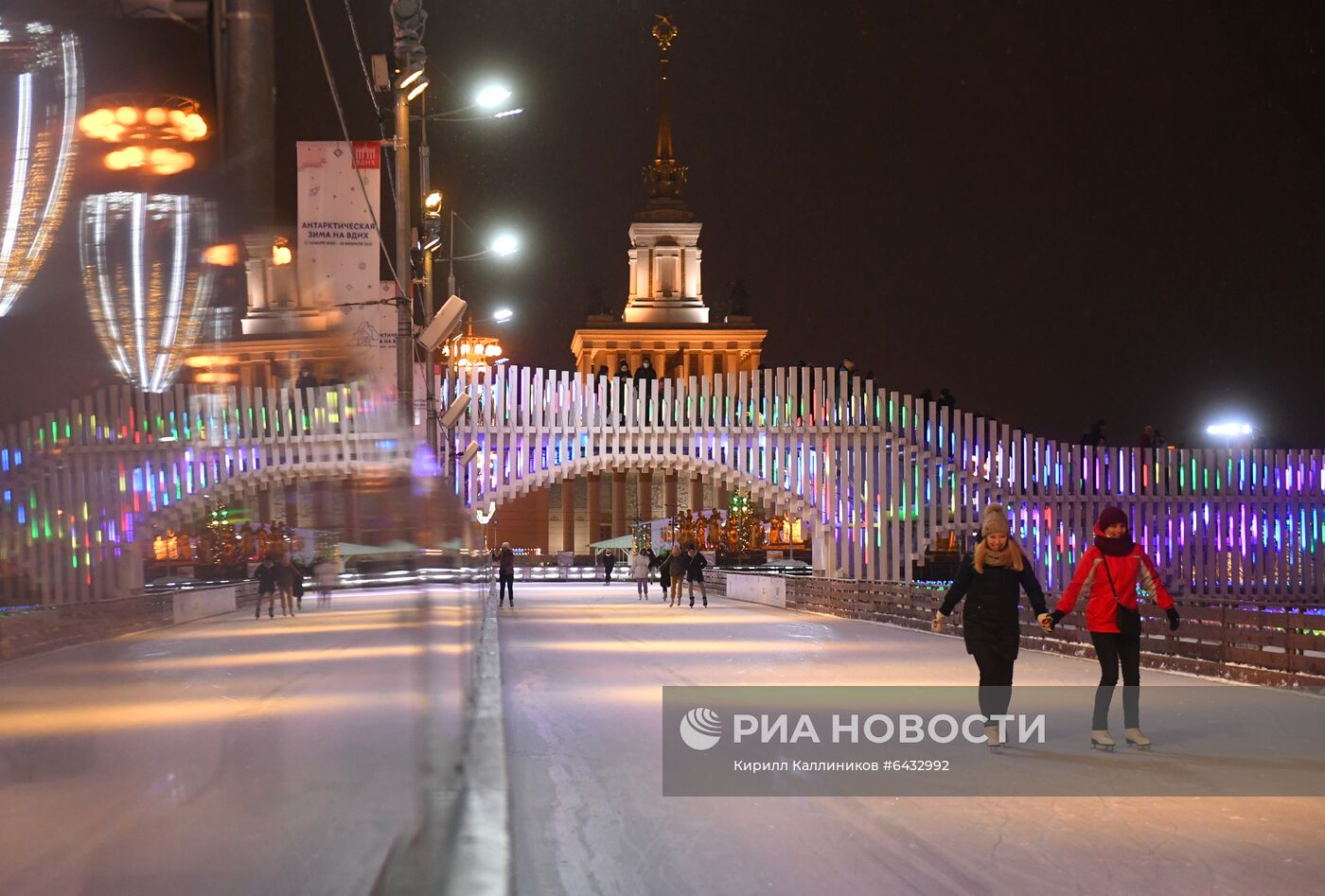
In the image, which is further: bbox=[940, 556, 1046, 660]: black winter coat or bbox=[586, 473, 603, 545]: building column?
bbox=[586, 473, 603, 545]: building column

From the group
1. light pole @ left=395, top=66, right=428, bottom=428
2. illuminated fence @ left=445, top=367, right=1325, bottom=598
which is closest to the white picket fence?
illuminated fence @ left=445, top=367, right=1325, bottom=598

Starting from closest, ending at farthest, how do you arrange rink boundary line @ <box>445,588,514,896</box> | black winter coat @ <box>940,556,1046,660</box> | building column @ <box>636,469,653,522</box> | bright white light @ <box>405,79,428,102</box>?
rink boundary line @ <box>445,588,514,896</box>
black winter coat @ <box>940,556,1046,660</box>
bright white light @ <box>405,79,428,102</box>
building column @ <box>636,469,653,522</box>

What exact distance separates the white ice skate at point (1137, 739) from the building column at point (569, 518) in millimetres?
123589

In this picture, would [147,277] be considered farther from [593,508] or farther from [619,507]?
[593,508]

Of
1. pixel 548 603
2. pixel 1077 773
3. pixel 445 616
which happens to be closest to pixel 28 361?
pixel 445 616

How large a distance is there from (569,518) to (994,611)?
124821 mm

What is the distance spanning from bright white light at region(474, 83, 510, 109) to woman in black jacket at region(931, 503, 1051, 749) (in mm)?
15121

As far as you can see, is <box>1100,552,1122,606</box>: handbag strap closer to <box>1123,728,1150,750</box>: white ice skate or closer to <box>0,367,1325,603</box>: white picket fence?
<box>1123,728,1150,750</box>: white ice skate

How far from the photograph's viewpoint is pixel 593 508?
137 meters

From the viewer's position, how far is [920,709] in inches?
585

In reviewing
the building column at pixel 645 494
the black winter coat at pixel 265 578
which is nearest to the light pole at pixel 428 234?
the black winter coat at pixel 265 578

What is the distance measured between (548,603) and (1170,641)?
27971mm

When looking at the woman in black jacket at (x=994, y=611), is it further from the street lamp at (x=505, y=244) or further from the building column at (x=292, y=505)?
the street lamp at (x=505, y=244)

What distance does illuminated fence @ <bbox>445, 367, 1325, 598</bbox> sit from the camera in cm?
4803
